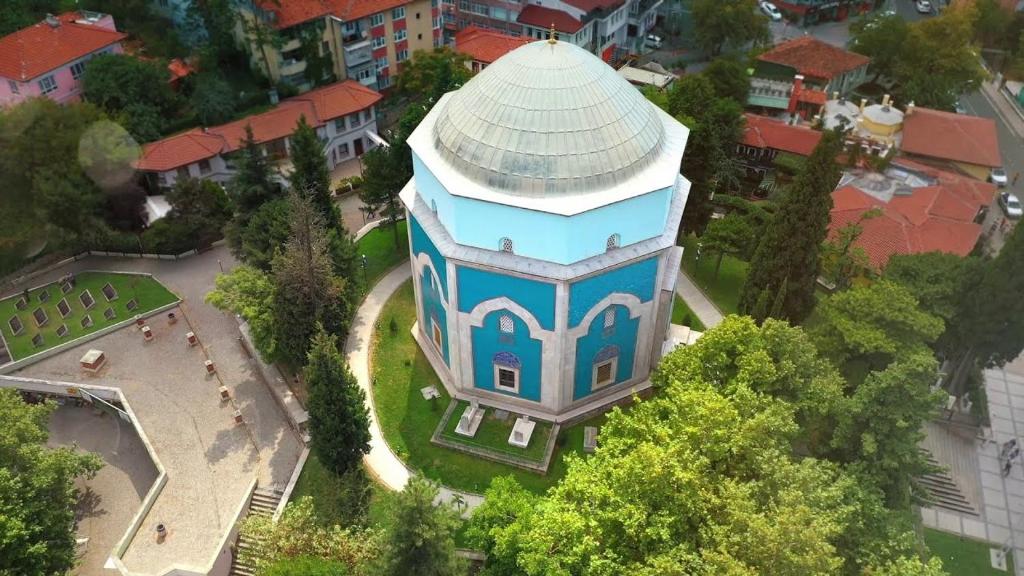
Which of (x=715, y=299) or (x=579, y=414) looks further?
(x=715, y=299)

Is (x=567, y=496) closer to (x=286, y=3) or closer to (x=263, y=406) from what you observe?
(x=263, y=406)

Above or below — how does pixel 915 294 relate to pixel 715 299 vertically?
above

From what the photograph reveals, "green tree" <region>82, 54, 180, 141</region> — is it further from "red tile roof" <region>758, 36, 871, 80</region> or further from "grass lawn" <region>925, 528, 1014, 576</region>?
"grass lawn" <region>925, 528, 1014, 576</region>

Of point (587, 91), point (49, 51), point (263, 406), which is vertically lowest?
point (263, 406)

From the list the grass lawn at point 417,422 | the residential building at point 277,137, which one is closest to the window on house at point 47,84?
the residential building at point 277,137

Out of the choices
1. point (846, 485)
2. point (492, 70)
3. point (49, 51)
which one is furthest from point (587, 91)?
point (49, 51)

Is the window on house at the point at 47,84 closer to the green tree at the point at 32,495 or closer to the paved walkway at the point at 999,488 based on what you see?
the green tree at the point at 32,495

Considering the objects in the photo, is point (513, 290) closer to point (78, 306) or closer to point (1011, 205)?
point (78, 306)

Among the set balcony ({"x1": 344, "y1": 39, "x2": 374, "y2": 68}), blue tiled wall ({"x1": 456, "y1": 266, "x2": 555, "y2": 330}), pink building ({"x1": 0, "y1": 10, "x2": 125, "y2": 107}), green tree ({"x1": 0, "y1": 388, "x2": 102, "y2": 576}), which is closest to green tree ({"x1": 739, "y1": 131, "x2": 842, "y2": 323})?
blue tiled wall ({"x1": 456, "y1": 266, "x2": 555, "y2": 330})
